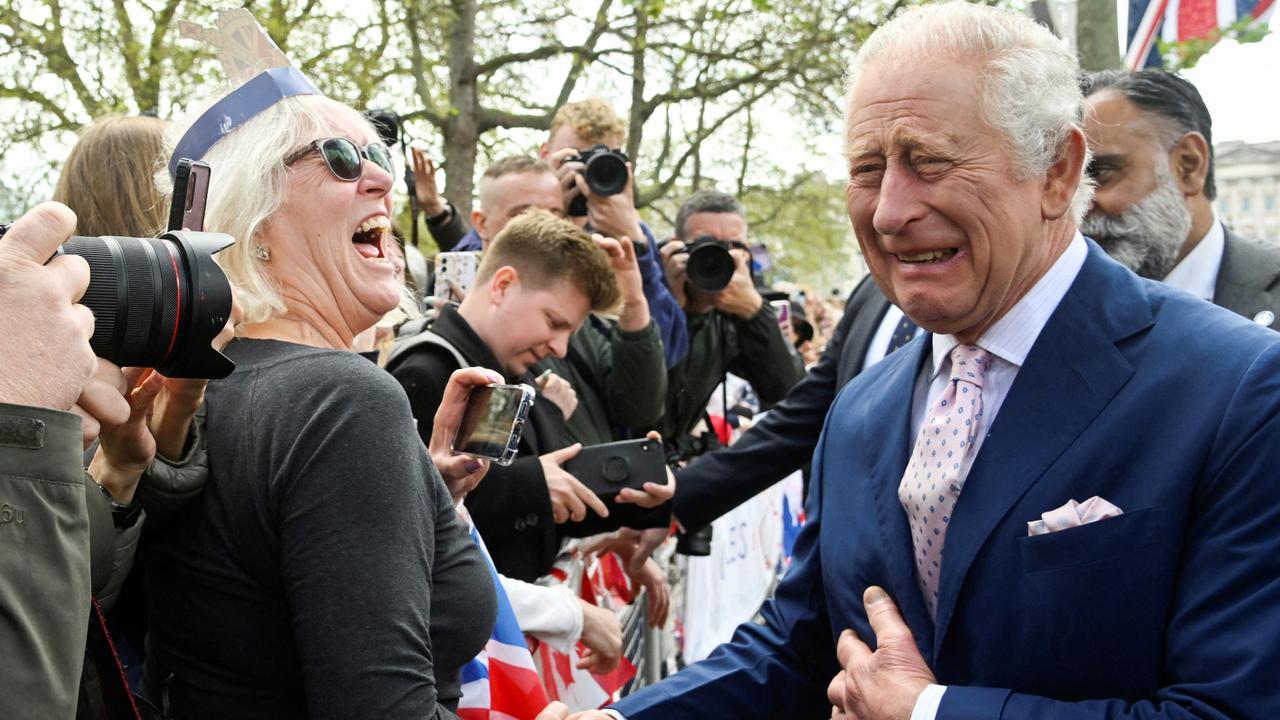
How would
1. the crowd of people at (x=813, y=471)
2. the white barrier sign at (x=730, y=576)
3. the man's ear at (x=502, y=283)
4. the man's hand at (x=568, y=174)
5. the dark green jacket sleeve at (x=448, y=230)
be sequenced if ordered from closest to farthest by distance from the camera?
the crowd of people at (x=813, y=471), the man's ear at (x=502, y=283), the man's hand at (x=568, y=174), the white barrier sign at (x=730, y=576), the dark green jacket sleeve at (x=448, y=230)

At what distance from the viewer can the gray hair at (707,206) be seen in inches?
256

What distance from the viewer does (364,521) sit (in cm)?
183

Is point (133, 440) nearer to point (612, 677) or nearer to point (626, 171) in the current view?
point (612, 677)

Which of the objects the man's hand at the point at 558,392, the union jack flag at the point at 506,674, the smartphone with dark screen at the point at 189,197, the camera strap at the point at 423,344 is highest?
the smartphone with dark screen at the point at 189,197

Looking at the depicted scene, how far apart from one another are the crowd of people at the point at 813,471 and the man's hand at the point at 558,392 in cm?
105

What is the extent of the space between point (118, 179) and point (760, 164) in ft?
82.5

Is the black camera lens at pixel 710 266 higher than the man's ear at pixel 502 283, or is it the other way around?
the man's ear at pixel 502 283

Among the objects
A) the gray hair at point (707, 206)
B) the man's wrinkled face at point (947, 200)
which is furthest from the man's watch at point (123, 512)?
the gray hair at point (707, 206)

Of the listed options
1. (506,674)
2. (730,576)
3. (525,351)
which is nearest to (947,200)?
(506,674)

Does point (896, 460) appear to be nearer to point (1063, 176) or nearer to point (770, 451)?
point (1063, 176)

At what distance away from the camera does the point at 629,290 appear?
4578 millimetres

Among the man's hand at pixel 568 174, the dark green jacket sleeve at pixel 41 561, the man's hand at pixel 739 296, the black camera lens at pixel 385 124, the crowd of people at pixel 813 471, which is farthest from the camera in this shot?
the man's hand at pixel 739 296

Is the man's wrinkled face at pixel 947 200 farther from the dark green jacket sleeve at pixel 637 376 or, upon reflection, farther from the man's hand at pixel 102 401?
the dark green jacket sleeve at pixel 637 376

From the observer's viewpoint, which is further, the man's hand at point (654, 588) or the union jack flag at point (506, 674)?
the man's hand at point (654, 588)
